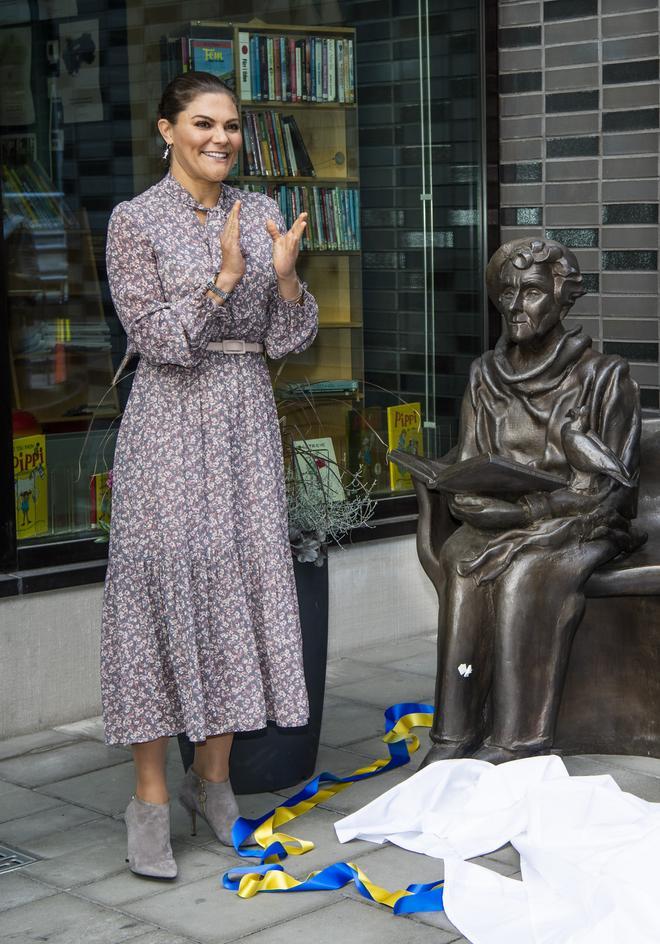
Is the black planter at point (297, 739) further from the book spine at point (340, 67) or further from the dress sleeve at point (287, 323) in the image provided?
the book spine at point (340, 67)

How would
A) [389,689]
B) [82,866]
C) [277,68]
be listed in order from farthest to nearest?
1. [277,68]
2. [389,689]
3. [82,866]

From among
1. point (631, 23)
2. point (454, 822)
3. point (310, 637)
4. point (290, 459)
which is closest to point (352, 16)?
point (631, 23)

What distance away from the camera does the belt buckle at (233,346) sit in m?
4.07

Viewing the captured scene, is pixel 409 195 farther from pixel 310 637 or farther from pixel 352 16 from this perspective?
pixel 310 637

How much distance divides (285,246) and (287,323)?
0.26 meters

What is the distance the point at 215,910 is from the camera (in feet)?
12.6

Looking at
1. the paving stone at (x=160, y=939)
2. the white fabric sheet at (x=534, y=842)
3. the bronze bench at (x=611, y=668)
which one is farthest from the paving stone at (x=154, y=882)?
the bronze bench at (x=611, y=668)

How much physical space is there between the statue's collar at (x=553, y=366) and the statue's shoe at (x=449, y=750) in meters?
1.09

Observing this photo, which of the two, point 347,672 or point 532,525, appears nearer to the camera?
point 532,525

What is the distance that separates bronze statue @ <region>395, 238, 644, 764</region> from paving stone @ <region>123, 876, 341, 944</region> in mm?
840

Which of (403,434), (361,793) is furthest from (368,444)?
(361,793)

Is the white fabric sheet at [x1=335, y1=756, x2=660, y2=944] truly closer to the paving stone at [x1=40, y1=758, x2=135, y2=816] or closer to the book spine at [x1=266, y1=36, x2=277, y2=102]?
the paving stone at [x1=40, y1=758, x2=135, y2=816]

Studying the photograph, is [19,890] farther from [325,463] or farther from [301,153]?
[301,153]

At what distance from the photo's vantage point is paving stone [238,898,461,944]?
3662mm
